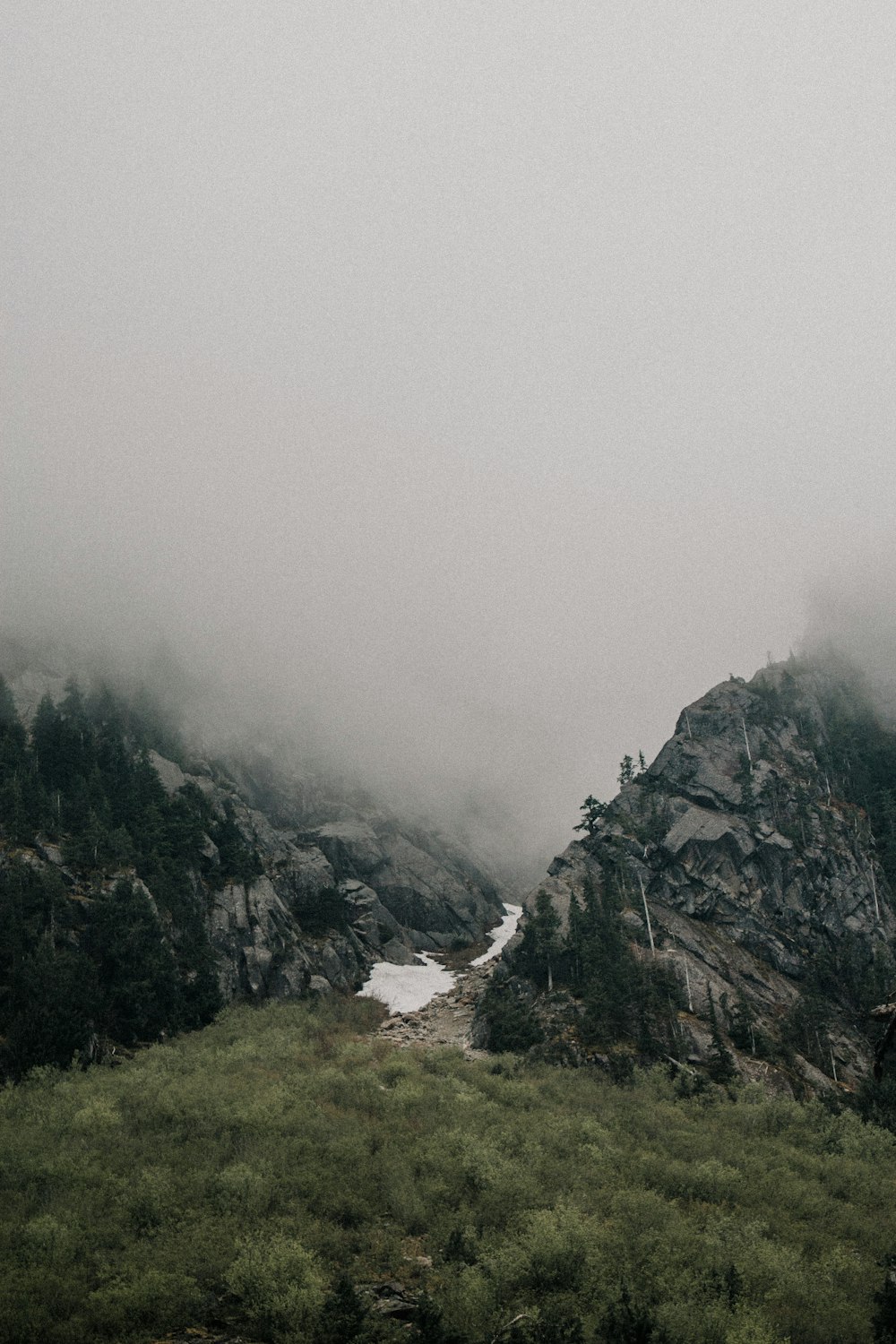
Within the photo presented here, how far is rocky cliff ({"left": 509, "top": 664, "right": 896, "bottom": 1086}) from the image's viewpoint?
8450 cm

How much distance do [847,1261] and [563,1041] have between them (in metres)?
42.3

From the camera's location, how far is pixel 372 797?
16288cm

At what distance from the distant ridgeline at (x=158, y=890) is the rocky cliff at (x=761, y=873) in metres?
30.3

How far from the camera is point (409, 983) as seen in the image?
97688 millimetres

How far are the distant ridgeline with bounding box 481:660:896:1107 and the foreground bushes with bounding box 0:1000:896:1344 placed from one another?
20273mm

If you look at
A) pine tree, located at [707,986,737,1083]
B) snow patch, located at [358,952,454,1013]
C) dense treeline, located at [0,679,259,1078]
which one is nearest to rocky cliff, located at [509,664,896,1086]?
pine tree, located at [707,986,737,1083]

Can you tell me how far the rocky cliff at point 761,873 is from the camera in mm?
84500

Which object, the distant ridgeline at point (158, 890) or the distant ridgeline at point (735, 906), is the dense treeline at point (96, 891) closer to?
the distant ridgeline at point (158, 890)

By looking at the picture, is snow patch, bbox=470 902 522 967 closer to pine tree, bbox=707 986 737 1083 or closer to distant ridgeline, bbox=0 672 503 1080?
distant ridgeline, bbox=0 672 503 1080

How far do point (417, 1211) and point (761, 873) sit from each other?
9473 cm

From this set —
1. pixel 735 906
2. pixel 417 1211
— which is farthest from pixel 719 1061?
pixel 417 1211

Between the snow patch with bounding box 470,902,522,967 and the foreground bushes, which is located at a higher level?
the snow patch with bounding box 470,902,522,967

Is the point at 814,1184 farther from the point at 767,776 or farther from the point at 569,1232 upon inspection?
the point at 767,776

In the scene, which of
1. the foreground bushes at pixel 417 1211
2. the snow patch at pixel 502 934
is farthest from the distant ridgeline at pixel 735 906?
the foreground bushes at pixel 417 1211
